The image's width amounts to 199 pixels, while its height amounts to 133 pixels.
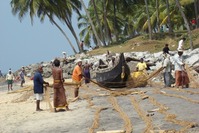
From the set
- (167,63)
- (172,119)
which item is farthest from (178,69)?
(172,119)

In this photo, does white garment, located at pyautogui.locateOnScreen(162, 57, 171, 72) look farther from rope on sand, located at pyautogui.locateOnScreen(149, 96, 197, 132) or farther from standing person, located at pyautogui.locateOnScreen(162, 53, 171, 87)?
rope on sand, located at pyautogui.locateOnScreen(149, 96, 197, 132)

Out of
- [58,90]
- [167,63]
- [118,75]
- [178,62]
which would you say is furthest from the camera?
[118,75]

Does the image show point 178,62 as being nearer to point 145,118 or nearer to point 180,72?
point 180,72

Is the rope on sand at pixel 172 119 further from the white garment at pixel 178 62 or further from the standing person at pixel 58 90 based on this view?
the white garment at pixel 178 62

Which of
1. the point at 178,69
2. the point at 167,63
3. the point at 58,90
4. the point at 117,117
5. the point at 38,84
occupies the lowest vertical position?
the point at 117,117

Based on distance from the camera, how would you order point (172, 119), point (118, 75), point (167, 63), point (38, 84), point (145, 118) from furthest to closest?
1. point (118, 75)
2. point (167, 63)
3. point (38, 84)
4. point (145, 118)
5. point (172, 119)

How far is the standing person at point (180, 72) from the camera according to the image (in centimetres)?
A: 1495

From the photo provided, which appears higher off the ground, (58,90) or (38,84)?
(38,84)

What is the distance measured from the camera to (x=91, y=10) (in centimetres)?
Result: 5703

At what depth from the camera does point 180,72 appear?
49.6 ft

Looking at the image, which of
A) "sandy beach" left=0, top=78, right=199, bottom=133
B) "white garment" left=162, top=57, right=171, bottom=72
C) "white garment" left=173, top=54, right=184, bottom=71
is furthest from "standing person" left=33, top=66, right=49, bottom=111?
"white garment" left=162, top=57, right=171, bottom=72

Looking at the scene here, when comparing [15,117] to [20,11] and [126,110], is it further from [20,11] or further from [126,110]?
[20,11]

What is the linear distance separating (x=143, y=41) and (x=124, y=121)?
24.6 m

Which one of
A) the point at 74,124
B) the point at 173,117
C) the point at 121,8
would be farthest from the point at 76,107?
the point at 121,8
